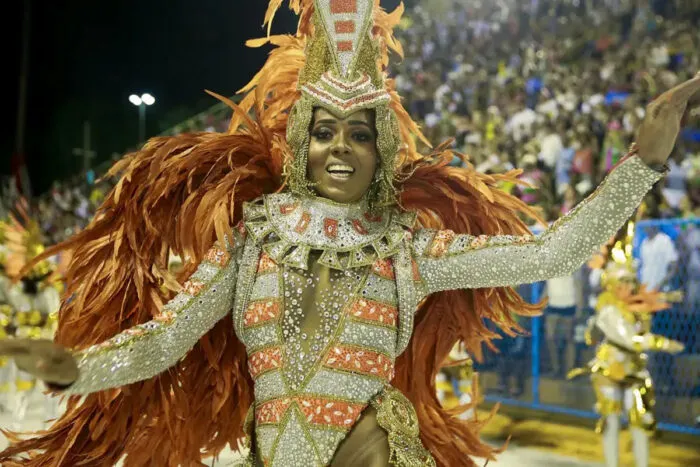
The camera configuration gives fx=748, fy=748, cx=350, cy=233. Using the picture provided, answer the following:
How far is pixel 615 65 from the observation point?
293 inches

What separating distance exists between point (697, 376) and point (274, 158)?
13.7ft

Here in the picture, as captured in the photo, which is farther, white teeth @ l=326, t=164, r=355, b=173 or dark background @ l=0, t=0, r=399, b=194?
dark background @ l=0, t=0, r=399, b=194

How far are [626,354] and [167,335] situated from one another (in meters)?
3.31

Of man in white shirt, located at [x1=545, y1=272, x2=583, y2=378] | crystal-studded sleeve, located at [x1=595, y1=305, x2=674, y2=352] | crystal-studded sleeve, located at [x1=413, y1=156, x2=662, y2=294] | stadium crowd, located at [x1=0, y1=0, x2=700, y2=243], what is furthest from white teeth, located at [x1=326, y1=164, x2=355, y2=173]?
man in white shirt, located at [x1=545, y1=272, x2=583, y2=378]

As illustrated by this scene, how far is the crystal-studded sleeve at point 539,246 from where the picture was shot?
1.74m

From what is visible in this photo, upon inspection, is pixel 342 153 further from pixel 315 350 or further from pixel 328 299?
pixel 315 350

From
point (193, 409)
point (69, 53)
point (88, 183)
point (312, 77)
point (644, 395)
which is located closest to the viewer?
point (312, 77)

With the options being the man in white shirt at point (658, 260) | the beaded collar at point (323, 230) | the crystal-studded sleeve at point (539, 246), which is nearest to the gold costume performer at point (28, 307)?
the man in white shirt at point (658, 260)

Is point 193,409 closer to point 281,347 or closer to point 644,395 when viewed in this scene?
point 281,347

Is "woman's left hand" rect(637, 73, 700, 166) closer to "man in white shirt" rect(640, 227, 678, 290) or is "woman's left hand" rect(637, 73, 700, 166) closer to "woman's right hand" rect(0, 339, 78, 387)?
"woman's right hand" rect(0, 339, 78, 387)

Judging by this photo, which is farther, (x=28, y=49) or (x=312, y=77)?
(x=28, y=49)

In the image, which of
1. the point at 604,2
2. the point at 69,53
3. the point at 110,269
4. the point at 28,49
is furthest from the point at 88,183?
the point at 110,269

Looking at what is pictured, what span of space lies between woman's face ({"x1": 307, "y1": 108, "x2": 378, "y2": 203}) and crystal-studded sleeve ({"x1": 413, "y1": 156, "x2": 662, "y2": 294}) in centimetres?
23

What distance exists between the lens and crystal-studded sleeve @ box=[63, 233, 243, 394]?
1.74m
